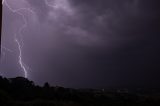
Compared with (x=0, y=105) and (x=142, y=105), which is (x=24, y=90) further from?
(x=142, y=105)

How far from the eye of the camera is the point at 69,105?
2814cm

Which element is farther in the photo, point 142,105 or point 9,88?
point 9,88

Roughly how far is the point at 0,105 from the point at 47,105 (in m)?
3.73

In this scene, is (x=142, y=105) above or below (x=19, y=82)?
below

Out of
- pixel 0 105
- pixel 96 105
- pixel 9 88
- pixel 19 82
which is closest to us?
pixel 0 105

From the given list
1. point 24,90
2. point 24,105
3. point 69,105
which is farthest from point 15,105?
point 24,90

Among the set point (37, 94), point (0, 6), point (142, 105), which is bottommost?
point (142, 105)

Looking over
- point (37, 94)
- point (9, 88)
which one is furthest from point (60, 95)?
point (9, 88)

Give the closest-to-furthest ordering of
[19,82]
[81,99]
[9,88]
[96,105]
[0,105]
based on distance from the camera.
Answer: [0,105] → [96,105] → [81,99] → [9,88] → [19,82]

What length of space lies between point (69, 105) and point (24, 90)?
37.0 feet

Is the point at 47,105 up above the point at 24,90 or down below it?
below

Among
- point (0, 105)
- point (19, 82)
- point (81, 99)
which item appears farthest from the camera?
point (19, 82)

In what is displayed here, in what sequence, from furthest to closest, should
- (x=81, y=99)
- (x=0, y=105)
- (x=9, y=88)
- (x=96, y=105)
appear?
(x=9, y=88) < (x=81, y=99) < (x=96, y=105) < (x=0, y=105)

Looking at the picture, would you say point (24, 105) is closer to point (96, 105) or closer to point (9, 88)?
point (96, 105)
